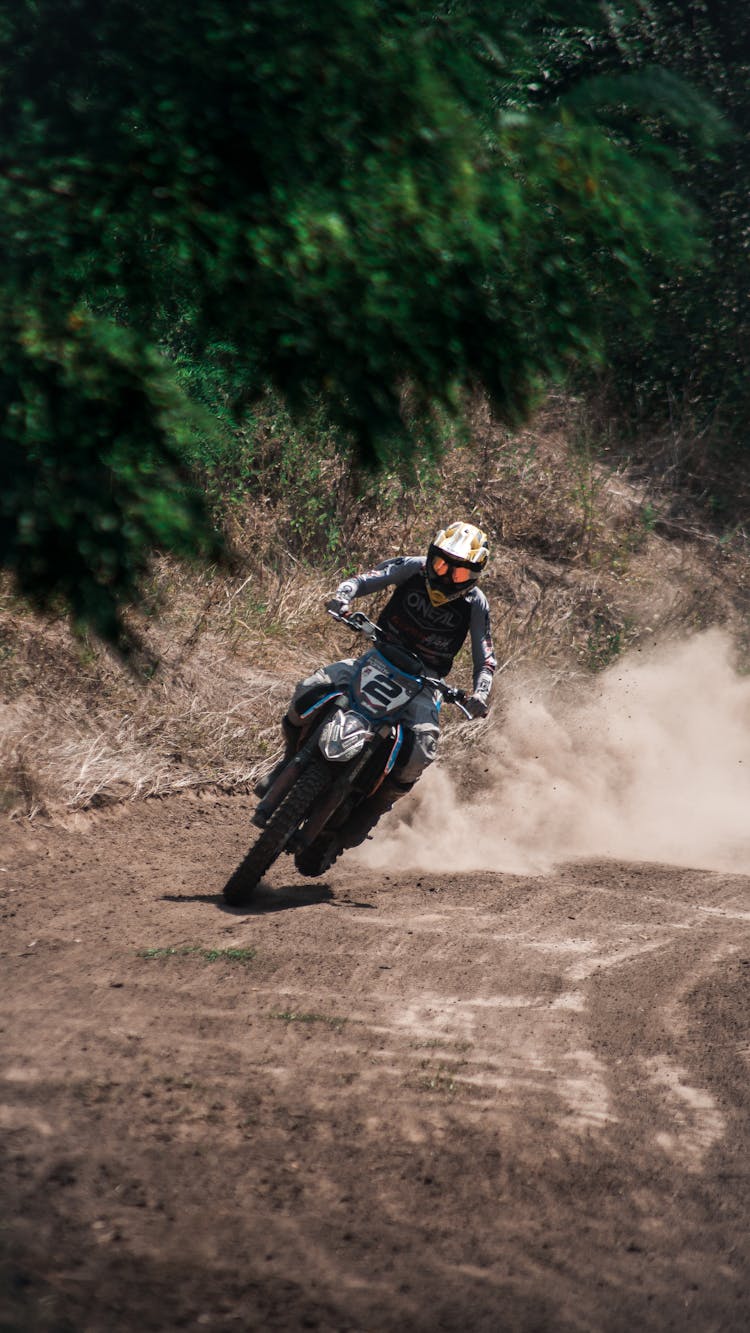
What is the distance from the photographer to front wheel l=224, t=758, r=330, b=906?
7.00 meters

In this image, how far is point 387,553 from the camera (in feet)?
46.8

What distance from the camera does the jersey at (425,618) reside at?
319 inches

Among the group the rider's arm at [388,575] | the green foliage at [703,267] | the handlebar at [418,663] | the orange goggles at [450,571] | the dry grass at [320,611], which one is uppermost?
the green foliage at [703,267]

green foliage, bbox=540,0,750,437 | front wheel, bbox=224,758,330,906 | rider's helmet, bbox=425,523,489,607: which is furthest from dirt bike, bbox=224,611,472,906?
green foliage, bbox=540,0,750,437

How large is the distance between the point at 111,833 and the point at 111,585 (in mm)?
4924

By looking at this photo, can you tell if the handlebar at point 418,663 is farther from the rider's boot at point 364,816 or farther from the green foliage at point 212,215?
the green foliage at point 212,215

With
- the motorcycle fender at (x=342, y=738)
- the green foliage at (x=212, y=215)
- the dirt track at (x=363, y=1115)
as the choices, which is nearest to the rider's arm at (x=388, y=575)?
the motorcycle fender at (x=342, y=738)

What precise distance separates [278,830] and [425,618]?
1934 mm

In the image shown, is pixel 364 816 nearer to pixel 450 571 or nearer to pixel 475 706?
pixel 475 706

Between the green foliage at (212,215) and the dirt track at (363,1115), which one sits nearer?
the dirt track at (363,1115)


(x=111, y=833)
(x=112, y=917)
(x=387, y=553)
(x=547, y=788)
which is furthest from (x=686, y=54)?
(x=112, y=917)

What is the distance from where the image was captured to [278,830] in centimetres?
700

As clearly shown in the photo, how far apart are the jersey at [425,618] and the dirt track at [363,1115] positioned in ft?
5.60

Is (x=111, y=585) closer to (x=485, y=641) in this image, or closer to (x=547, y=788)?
(x=485, y=641)
